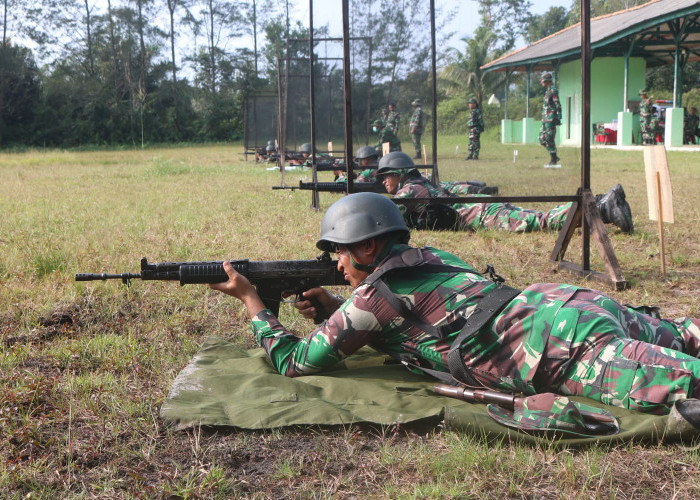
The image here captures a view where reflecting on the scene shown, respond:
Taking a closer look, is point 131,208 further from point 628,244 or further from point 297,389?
point 297,389

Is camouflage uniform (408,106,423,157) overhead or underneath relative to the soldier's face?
overhead

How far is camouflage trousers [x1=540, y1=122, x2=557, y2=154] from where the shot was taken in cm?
698

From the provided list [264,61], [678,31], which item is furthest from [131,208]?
[264,61]

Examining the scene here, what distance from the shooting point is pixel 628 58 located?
86.8 feet

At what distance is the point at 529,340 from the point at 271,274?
138cm

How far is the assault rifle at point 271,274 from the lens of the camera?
3.64 m

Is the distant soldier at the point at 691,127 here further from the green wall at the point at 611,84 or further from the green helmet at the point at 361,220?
the green helmet at the point at 361,220

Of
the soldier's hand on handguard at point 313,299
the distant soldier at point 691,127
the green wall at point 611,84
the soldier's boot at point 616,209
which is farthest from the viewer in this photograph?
the green wall at point 611,84

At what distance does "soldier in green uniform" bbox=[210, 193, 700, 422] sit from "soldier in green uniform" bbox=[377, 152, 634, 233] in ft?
16.4

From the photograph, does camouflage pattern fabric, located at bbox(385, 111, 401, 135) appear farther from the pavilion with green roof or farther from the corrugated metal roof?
the corrugated metal roof

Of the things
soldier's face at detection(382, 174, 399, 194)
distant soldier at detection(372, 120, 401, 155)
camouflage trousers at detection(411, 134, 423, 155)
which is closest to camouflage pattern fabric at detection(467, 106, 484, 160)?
camouflage trousers at detection(411, 134, 423, 155)

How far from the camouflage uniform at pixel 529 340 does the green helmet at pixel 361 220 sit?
5.0 inches

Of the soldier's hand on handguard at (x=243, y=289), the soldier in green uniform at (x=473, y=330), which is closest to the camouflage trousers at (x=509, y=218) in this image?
the soldier in green uniform at (x=473, y=330)

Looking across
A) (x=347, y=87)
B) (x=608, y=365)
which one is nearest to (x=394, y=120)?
(x=347, y=87)
